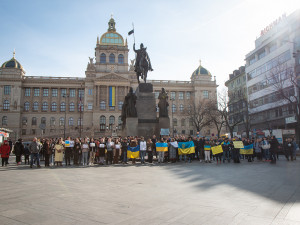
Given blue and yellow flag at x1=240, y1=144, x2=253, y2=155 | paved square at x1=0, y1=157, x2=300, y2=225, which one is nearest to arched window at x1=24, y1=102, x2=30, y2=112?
blue and yellow flag at x1=240, y1=144, x2=253, y2=155

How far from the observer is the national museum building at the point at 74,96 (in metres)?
73.6

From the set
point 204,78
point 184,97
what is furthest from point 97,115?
point 204,78

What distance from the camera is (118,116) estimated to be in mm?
76250

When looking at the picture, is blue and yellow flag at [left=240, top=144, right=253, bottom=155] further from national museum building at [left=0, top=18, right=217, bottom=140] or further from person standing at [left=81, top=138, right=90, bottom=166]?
national museum building at [left=0, top=18, right=217, bottom=140]

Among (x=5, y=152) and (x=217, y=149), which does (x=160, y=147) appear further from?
(x=5, y=152)

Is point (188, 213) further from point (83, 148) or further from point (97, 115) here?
point (97, 115)

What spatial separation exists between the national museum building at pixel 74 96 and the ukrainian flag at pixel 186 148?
55918 mm

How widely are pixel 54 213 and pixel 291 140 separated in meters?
17.9

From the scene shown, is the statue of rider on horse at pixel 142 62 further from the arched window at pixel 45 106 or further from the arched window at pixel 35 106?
the arched window at pixel 35 106

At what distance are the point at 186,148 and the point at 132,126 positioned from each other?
4112 mm

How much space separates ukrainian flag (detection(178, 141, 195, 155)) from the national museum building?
5592cm

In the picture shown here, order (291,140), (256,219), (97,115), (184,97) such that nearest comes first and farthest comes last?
1. (256,219)
2. (291,140)
3. (97,115)
4. (184,97)

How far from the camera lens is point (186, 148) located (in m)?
16.6

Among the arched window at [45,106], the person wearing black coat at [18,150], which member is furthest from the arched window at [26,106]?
the person wearing black coat at [18,150]
